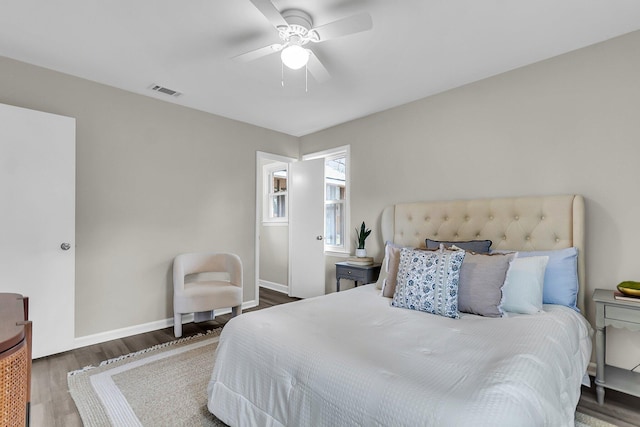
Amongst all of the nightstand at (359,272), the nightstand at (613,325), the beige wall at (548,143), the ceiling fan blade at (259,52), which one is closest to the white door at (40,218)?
the ceiling fan blade at (259,52)

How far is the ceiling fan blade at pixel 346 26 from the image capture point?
5.82ft

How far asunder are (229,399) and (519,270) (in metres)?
1.97

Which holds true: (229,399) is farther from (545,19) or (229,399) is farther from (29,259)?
(545,19)

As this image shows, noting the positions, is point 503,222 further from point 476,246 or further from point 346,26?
point 346,26

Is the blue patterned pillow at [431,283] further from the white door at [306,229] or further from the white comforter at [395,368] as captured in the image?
the white door at [306,229]

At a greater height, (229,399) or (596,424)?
(229,399)

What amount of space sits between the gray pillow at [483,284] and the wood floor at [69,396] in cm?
88

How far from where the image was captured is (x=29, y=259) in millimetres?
2594

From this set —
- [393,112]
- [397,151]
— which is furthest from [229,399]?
[393,112]

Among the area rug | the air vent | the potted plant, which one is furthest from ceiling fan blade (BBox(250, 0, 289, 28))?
the potted plant

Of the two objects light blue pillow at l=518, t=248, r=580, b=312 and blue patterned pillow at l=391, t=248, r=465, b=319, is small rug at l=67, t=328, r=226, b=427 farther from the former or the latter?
light blue pillow at l=518, t=248, r=580, b=312

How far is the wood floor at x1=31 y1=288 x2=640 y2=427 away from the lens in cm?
191

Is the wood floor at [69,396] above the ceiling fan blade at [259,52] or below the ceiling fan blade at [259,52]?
below

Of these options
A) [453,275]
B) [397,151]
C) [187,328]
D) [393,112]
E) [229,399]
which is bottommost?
[187,328]
